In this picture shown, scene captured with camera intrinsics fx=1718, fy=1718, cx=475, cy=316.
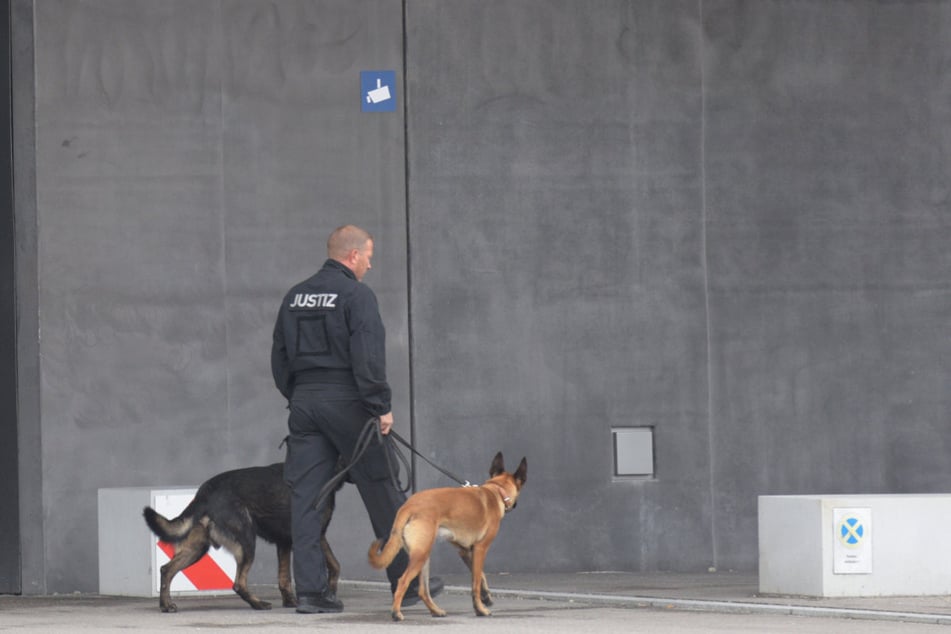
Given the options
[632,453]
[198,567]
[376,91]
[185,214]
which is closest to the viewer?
[198,567]

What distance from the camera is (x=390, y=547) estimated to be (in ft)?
28.9

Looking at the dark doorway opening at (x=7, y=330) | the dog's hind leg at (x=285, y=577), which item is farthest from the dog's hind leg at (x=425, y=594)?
the dark doorway opening at (x=7, y=330)

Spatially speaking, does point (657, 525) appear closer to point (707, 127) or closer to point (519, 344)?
point (519, 344)

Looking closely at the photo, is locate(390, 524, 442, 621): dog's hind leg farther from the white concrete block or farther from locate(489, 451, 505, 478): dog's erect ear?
the white concrete block

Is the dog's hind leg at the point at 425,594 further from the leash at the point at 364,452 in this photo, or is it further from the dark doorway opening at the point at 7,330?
the dark doorway opening at the point at 7,330

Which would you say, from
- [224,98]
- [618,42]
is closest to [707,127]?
[618,42]

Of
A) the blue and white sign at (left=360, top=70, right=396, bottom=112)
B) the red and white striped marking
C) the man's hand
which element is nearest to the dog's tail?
the man's hand

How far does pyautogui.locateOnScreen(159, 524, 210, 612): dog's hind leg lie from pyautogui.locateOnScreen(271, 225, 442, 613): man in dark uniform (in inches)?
25.4

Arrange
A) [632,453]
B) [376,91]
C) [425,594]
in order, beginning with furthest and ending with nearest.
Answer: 1. [632,453]
2. [376,91]
3. [425,594]

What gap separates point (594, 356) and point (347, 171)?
230cm

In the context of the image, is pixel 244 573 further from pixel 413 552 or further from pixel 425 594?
pixel 413 552

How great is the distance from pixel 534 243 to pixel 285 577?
12.5 ft

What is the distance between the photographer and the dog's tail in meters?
8.80

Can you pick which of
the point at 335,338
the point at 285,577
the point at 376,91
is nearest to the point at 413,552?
the point at 335,338
